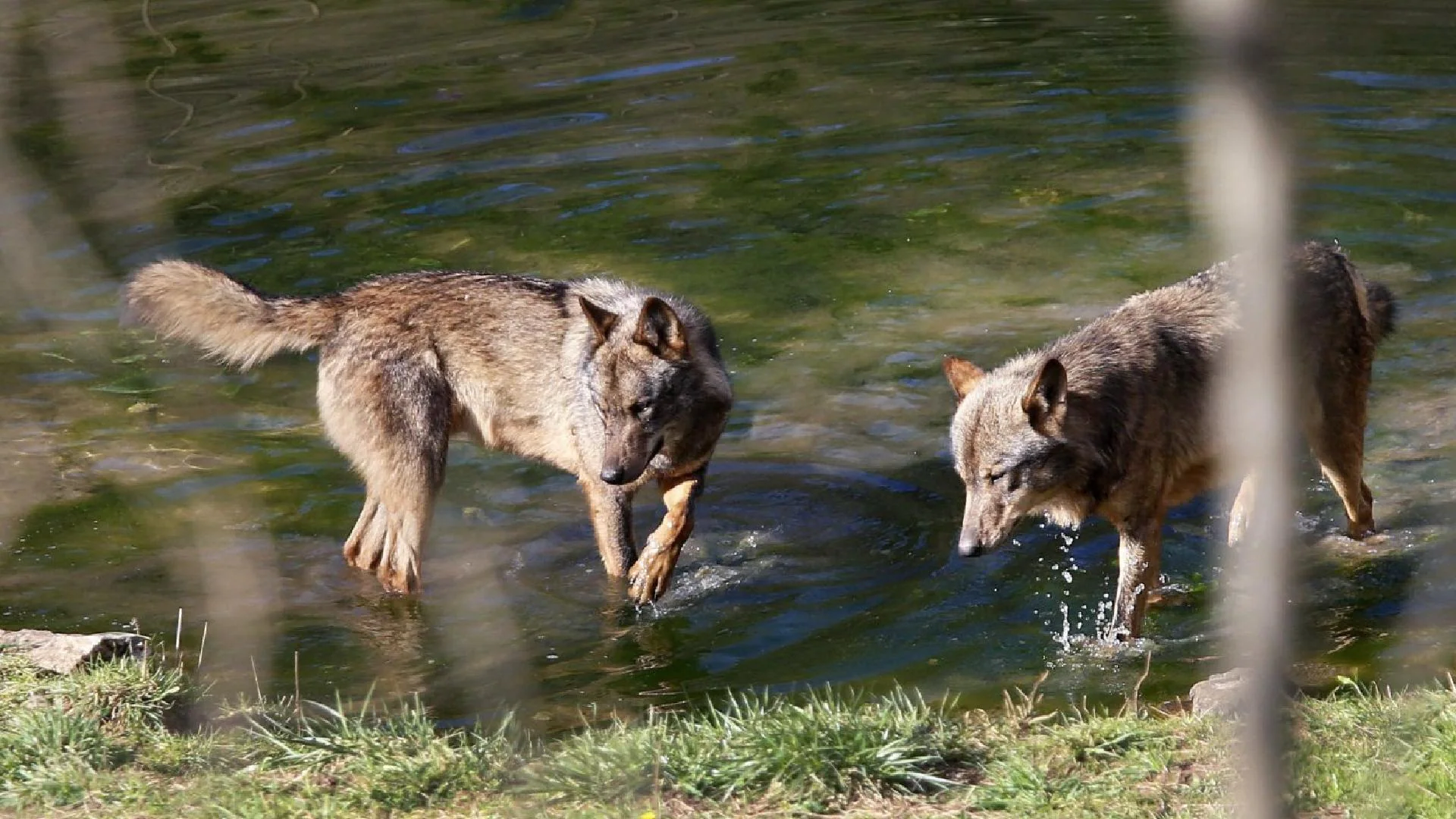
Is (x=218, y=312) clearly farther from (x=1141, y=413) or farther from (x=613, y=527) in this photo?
(x=1141, y=413)

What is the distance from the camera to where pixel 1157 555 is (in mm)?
6945

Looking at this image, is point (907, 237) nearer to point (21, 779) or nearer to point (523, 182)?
point (523, 182)

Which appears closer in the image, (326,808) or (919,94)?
(326,808)

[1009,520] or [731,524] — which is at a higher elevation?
[1009,520]

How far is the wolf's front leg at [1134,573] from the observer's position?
689 cm

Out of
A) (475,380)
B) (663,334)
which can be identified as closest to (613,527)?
(663,334)

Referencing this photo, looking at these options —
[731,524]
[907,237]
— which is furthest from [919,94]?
[731,524]

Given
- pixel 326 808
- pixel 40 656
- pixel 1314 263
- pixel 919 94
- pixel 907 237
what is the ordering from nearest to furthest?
pixel 326 808
pixel 40 656
pixel 1314 263
pixel 907 237
pixel 919 94

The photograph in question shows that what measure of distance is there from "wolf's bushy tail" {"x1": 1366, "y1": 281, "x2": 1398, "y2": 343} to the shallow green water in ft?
3.06

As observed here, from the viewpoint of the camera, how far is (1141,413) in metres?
6.99

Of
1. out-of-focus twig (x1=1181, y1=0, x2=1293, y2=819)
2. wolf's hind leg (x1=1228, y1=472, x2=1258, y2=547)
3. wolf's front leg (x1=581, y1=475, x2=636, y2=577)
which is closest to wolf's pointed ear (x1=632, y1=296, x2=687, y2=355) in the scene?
wolf's front leg (x1=581, y1=475, x2=636, y2=577)

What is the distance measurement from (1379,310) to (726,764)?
4379mm

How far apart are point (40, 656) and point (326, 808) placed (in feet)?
5.70

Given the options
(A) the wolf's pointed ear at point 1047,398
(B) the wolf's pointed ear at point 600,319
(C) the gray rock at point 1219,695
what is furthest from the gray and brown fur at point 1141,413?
(B) the wolf's pointed ear at point 600,319
